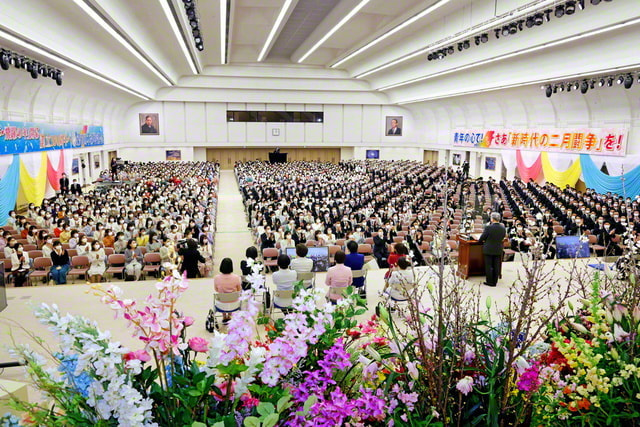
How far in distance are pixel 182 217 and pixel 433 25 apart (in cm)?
1297

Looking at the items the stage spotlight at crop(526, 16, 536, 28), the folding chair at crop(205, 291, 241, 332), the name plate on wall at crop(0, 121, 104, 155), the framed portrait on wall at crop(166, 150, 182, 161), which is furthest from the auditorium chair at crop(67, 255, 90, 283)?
the framed portrait on wall at crop(166, 150, 182, 161)

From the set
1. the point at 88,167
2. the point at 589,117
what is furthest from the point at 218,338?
the point at 88,167

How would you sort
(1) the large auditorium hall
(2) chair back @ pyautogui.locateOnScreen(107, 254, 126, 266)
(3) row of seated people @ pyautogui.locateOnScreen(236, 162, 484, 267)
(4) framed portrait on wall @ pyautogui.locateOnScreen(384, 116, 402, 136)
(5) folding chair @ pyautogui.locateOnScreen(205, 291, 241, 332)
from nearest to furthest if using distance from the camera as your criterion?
(1) the large auditorium hall
(5) folding chair @ pyautogui.locateOnScreen(205, 291, 241, 332)
(2) chair back @ pyautogui.locateOnScreen(107, 254, 126, 266)
(3) row of seated people @ pyautogui.locateOnScreen(236, 162, 484, 267)
(4) framed portrait on wall @ pyautogui.locateOnScreen(384, 116, 402, 136)

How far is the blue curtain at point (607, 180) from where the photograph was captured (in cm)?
1745

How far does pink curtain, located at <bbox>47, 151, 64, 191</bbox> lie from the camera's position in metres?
18.8

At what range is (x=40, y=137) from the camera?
18.5 metres

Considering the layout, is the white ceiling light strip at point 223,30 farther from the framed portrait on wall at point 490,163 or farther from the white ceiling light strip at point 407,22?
the framed portrait on wall at point 490,163

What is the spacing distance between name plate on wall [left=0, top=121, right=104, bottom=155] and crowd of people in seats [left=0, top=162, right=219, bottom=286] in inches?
88.8

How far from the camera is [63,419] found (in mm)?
1527

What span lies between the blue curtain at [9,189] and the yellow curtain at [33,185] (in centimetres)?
48

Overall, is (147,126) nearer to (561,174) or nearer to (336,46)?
(336,46)

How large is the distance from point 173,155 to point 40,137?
18.7 m

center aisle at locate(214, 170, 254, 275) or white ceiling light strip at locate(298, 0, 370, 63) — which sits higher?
white ceiling light strip at locate(298, 0, 370, 63)

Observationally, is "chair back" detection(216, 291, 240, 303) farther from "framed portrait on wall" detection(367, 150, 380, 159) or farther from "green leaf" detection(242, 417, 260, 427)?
"framed portrait on wall" detection(367, 150, 380, 159)
